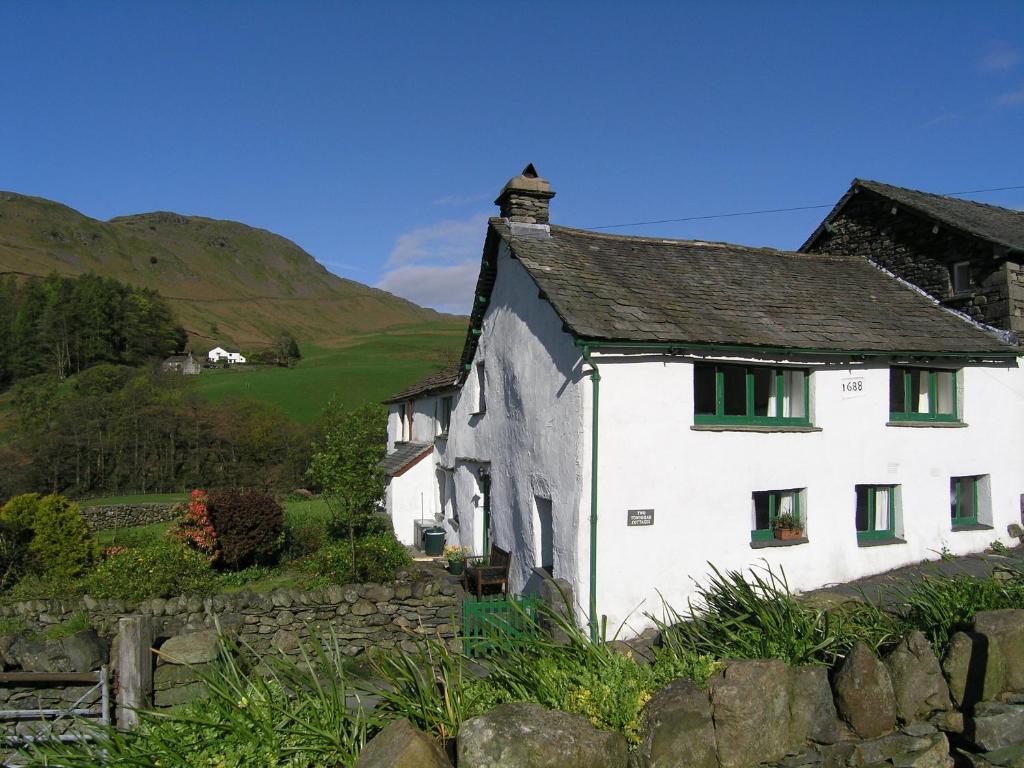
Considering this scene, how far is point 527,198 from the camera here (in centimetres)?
1533

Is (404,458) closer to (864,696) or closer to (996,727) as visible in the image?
(864,696)

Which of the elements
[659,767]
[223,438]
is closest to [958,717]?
[659,767]

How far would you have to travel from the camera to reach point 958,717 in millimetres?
5668

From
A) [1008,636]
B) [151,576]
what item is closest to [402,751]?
[1008,636]

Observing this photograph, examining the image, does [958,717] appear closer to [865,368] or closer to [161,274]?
[865,368]

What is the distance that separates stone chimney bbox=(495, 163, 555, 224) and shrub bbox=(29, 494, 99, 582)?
13054 millimetres

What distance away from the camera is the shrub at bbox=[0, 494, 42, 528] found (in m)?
17.4

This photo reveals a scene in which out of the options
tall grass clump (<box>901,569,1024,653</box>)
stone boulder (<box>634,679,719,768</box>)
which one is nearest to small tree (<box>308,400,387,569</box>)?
tall grass clump (<box>901,569,1024,653</box>)

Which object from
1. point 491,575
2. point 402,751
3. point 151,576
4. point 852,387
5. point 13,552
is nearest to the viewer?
point 402,751

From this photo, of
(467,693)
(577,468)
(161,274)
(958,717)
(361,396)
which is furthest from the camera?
(161,274)

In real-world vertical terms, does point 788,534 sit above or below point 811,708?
above

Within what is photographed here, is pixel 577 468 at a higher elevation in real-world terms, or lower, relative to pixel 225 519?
higher

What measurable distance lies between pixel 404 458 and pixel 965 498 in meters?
15.4

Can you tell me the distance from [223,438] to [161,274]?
17455 cm
